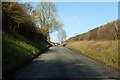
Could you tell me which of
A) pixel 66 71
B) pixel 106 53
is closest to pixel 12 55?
pixel 66 71

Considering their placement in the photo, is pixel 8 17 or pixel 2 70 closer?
pixel 2 70

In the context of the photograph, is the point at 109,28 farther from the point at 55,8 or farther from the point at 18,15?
the point at 55,8

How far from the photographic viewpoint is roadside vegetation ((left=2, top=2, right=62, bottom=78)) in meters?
7.32

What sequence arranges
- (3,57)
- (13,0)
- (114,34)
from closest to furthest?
(3,57) → (13,0) → (114,34)

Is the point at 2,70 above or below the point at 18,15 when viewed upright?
below

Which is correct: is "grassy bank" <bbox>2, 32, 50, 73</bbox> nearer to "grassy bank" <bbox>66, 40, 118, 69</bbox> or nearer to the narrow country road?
the narrow country road

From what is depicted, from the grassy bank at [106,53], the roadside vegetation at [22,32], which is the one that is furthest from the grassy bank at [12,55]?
the grassy bank at [106,53]

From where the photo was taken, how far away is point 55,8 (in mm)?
38812

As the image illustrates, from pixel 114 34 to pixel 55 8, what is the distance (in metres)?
28.9

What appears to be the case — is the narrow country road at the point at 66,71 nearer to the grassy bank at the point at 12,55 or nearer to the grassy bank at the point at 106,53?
the grassy bank at the point at 12,55

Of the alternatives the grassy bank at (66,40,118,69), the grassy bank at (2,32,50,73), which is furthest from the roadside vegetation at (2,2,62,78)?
the grassy bank at (66,40,118,69)

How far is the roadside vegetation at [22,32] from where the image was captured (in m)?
7.32

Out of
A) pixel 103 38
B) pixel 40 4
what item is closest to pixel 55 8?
pixel 40 4

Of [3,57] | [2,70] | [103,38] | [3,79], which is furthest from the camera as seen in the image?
[103,38]
